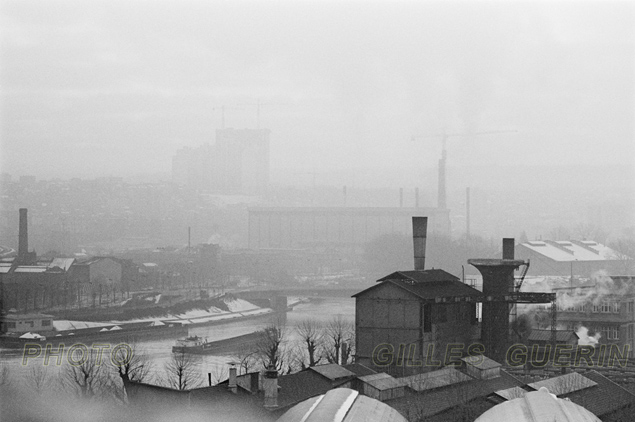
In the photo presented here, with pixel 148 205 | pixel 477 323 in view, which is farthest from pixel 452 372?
pixel 148 205

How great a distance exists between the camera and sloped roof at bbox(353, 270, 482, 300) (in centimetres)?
1652

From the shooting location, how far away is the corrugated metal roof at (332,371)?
12.3 m

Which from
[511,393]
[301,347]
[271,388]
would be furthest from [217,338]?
[511,393]

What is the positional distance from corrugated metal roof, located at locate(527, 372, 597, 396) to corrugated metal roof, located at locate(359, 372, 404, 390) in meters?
1.68

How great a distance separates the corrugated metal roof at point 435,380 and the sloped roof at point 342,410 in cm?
507

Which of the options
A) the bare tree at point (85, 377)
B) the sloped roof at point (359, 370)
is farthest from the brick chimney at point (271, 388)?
the bare tree at point (85, 377)

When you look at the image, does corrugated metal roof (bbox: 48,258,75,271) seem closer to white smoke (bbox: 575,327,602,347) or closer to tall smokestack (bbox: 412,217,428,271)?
tall smokestack (bbox: 412,217,428,271)

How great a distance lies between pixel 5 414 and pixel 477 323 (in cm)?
963

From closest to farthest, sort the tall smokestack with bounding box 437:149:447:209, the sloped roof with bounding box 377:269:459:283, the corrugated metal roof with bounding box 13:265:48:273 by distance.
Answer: the sloped roof with bounding box 377:269:459:283, the corrugated metal roof with bounding box 13:265:48:273, the tall smokestack with bounding box 437:149:447:209

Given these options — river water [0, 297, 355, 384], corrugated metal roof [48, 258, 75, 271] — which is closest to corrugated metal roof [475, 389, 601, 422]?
river water [0, 297, 355, 384]

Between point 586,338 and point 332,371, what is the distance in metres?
10.1

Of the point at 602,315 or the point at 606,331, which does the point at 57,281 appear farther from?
the point at 606,331

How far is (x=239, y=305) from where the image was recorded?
1510 inches

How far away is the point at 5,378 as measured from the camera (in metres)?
17.6
